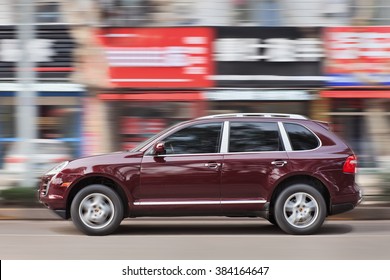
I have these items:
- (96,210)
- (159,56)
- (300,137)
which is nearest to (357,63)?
(159,56)

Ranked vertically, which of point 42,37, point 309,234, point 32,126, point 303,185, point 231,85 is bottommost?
point 309,234

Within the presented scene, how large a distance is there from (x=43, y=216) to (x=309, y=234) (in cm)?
436

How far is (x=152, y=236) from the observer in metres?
8.30

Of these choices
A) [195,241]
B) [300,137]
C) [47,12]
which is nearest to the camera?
[195,241]

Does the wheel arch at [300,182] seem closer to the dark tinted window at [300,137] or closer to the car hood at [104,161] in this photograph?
the dark tinted window at [300,137]

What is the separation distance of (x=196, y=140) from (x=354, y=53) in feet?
25.5

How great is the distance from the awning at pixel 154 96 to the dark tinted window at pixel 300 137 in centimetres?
658

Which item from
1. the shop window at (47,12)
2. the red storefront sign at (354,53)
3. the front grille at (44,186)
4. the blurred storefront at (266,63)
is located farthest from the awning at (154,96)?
the front grille at (44,186)

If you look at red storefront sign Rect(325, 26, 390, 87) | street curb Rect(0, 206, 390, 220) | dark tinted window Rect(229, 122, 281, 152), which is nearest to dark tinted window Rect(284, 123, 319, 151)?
dark tinted window Rect(229, 122, 281, 152)

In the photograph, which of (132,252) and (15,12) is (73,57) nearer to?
(15,12)

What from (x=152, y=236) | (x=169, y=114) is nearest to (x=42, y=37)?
(x=169, y=114)

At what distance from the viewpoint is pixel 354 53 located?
48.5ft

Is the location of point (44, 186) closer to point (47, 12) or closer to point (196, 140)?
point (196, 140)

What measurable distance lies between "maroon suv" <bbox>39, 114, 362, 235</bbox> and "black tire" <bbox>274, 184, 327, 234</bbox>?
0.01 meters
